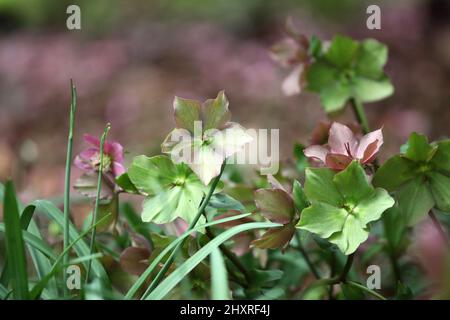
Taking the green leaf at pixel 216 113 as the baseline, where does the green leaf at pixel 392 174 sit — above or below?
below

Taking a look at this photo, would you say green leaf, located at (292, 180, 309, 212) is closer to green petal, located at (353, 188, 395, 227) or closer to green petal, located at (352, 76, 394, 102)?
green petal, located at (353, 188, 395, 227)

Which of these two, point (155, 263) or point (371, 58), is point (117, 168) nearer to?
point (155, 263)

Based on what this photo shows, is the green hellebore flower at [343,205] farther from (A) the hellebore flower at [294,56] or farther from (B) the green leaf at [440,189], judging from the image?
(A) the hellebore flower at [294,56]

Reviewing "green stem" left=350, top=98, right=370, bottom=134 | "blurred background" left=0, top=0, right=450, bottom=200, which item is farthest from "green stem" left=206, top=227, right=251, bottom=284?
"blurred background" left=0, top=0, right=450, bottom=200

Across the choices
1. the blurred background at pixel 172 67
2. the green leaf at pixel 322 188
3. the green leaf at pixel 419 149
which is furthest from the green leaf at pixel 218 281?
the blurred background at pixel 172 67

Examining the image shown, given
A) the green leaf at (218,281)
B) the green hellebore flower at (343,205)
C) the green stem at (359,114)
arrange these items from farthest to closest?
the green stem at (359,114) < the green hellebore flower at (343,205) < the green leaf at (218,281)

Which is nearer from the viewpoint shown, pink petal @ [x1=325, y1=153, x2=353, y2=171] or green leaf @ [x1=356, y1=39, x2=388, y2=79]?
pink petal @ [x1=325, y1=153, x2=353, y2=171]

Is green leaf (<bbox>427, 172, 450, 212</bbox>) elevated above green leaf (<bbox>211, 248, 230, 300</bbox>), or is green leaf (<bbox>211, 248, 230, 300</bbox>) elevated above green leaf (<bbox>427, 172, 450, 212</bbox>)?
green leaf (<bbox>427, 172, 450, 212</bbox>)
